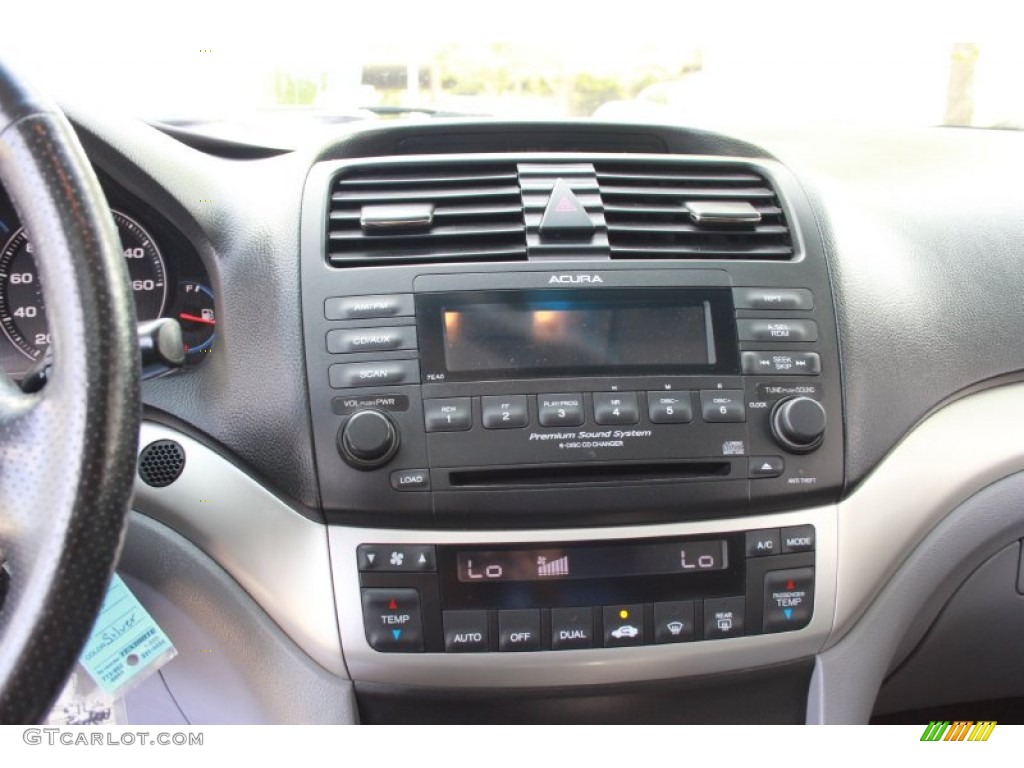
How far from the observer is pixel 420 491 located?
1312 mm

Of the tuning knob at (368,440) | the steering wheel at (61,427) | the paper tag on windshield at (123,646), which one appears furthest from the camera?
the paper tag on windshield at (123,646)

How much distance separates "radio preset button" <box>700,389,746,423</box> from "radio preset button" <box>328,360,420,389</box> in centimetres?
42

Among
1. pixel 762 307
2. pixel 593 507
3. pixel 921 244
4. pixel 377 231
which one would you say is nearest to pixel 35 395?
pixel 377 231

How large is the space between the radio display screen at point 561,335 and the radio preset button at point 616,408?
38mm

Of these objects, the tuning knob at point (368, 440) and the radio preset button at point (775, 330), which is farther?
the radio preset button at point (775, 330)

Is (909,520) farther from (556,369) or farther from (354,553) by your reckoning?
(354,553)

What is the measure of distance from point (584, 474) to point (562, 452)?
5cm

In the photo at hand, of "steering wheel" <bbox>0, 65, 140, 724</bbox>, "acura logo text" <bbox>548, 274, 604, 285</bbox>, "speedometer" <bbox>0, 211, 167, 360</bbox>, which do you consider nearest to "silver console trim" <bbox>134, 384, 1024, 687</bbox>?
"speedometer" <bbox>0, 211, 167, 360</bbox>

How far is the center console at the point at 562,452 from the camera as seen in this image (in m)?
1.32

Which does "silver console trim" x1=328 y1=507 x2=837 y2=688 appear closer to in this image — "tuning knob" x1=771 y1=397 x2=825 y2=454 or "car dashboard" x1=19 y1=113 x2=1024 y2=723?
"car dashboard" x1=19 y1=113 x2=1024 y2=723

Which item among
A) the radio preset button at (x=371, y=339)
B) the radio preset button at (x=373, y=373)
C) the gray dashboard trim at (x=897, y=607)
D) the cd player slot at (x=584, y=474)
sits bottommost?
the gray dashboard trim at (x=897, y=607)

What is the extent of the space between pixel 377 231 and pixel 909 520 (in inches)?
36.9

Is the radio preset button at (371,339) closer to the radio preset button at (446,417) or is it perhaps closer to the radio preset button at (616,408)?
the radio preset button at (446,417)

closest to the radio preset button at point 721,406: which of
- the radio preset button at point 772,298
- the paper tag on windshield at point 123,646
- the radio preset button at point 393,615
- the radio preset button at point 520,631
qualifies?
the radio preset button at point 772,298
